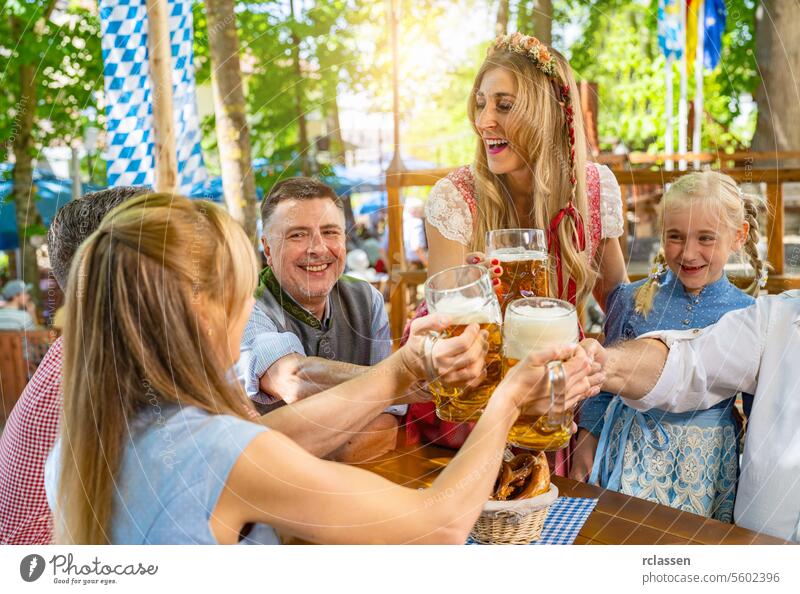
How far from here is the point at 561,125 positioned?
2.40ft

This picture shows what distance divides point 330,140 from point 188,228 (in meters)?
0.23

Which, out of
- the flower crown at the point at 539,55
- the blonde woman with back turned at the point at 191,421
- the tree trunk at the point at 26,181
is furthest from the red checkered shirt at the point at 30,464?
the flower crown at the point at 539,55

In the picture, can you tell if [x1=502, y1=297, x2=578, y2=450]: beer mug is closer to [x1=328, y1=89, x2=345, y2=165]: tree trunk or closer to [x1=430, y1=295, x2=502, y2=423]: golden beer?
[x1=430, y1=295, x2=502, y2=423]: golden beer

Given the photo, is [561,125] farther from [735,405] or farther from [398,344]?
[735,405]

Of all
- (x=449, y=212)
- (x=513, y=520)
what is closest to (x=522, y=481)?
(x=513, y=520)

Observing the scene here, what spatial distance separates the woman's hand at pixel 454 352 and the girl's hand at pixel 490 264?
0.26ft

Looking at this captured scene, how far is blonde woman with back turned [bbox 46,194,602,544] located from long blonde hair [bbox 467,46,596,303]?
19 centimetres

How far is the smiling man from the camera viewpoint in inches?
30.0

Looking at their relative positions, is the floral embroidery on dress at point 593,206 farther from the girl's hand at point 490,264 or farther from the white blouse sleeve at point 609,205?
the girl's hand at point 490,264

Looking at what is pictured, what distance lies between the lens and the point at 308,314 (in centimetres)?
82

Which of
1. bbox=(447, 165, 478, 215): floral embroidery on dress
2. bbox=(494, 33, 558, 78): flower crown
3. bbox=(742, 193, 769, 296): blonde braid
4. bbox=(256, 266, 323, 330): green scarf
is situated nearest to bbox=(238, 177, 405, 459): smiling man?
bbox=(256, 266, 323, 330): green scarf

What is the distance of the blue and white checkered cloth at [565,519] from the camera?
2.30ft

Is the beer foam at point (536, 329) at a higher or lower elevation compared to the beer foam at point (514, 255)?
lower

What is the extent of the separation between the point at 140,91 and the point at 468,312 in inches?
17.0
